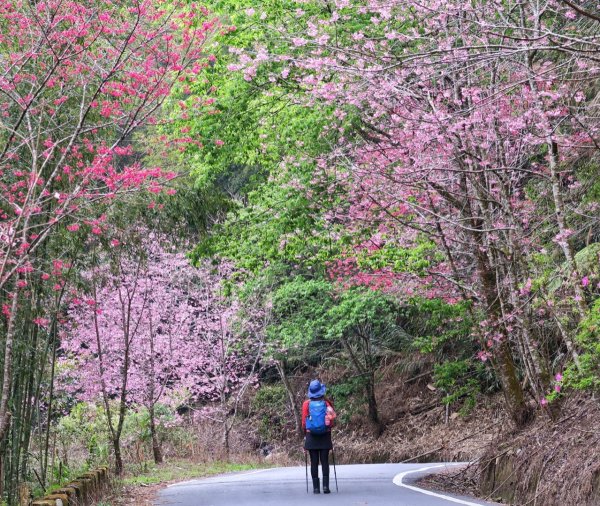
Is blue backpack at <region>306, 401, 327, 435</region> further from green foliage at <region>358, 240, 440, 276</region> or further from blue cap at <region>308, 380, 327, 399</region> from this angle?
green foliage at <region>358, 240, 440, 276</region>

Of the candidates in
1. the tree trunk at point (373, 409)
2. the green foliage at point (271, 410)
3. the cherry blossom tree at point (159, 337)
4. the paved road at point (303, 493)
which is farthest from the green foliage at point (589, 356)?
the green foliage at point (271, 410)

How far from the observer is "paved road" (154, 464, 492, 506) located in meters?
10.5

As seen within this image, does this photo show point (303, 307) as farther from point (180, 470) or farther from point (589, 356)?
point (589, 356)

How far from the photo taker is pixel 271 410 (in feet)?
113

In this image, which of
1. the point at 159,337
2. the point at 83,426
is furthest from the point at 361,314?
the point at 83,426

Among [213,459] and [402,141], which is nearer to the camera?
[402,141]

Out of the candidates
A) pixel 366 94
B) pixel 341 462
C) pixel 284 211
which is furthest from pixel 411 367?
pixel 366 94

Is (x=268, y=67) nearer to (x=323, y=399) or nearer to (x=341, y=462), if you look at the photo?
(x=323, y=399)

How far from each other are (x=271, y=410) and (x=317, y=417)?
2269 centimetres

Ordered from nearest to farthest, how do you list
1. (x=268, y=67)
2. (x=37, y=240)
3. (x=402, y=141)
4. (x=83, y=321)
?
(x=37, y=240), (x=402, y=141), (x=268, y=67), (x=83, y=321)

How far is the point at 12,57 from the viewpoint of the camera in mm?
9094

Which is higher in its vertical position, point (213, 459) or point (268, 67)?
point (268, 67)

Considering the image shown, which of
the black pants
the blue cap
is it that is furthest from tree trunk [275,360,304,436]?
the blue cap

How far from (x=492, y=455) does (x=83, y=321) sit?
18.2 m
